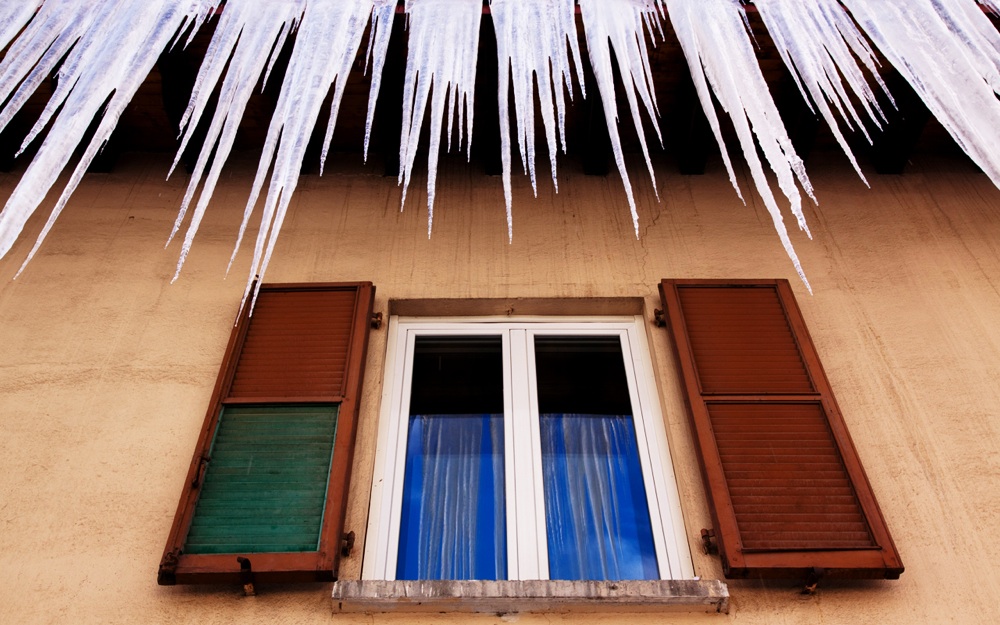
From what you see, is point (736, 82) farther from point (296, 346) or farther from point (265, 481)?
point (265, 481)

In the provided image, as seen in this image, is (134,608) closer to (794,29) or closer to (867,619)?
(867,619)

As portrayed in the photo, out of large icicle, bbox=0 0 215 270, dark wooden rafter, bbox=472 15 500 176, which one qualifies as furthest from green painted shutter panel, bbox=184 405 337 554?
dark wooden rafter, bbox=472 15 500 176

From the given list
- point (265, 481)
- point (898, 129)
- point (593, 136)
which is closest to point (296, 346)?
point (265, 481)

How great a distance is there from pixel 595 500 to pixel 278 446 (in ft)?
3.35

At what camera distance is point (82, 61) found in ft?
9.34

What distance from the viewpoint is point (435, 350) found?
3293 millimetres

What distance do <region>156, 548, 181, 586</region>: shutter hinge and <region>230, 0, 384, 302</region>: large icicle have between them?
2.58 feet

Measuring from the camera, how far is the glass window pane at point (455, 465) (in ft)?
8.43

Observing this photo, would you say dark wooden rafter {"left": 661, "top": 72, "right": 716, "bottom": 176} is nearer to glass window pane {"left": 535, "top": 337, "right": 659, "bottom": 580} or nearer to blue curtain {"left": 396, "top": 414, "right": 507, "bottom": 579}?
glass window pane {"left": 535, "top": 337, "right": 659, "bottom": 580}

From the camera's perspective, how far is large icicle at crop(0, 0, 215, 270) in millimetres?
2639

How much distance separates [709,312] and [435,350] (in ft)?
3.44

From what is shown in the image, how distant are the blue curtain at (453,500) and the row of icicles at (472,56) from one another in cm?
83

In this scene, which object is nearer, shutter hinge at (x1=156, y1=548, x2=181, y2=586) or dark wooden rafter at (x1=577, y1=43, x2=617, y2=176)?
shutter hinge at (x1=156, y1=548, x2=181, y2=586)

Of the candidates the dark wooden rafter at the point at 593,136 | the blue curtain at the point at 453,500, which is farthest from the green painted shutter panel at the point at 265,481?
the dark wooden rafter at the point at 593,136
